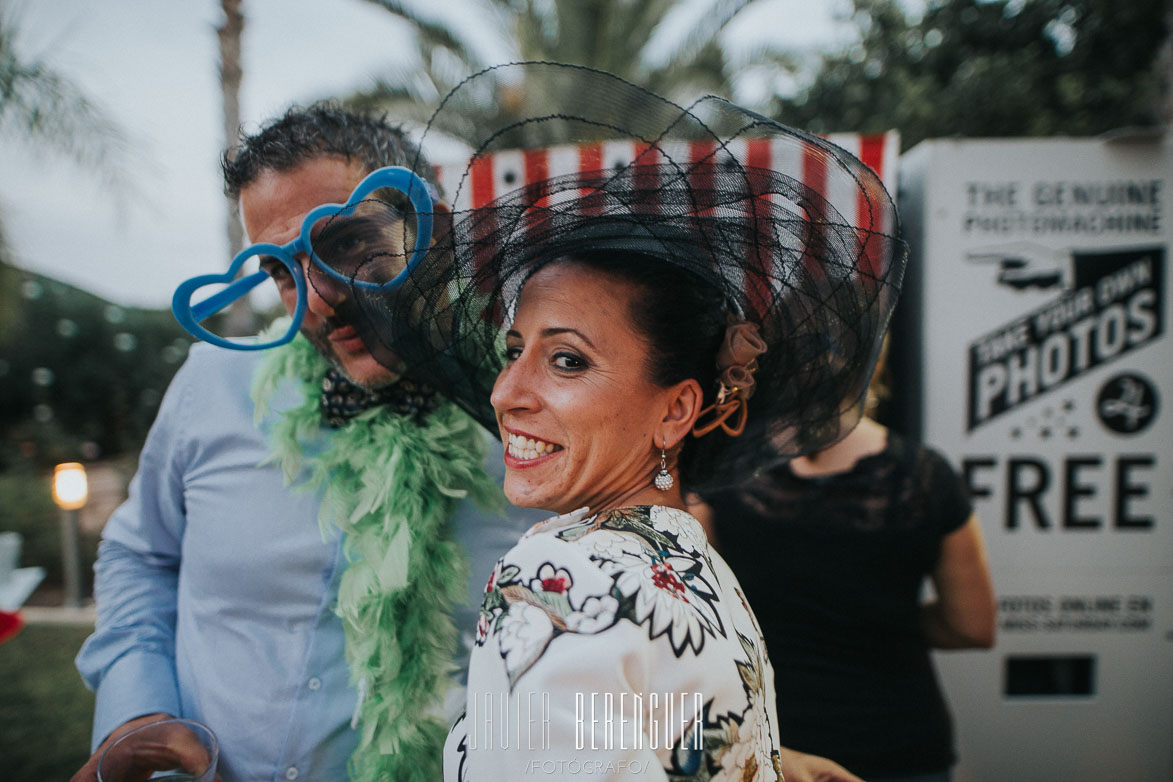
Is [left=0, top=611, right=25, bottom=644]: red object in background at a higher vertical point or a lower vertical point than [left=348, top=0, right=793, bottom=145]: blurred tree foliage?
lower

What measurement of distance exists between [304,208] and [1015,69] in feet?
29.7

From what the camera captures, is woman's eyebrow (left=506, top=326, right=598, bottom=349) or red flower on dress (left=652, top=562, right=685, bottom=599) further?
woman's eyebrow (left=506, top=326, right=598, bottom=349)

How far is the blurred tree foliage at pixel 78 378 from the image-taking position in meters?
7.30

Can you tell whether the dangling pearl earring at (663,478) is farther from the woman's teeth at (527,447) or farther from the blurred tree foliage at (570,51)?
the blurred tree foliage at (570,51)

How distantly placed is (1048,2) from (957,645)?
28.8 feet

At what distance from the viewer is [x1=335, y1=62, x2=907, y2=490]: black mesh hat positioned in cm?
94

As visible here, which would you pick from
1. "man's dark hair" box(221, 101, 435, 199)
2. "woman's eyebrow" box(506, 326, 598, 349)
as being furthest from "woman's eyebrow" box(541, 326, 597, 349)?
"man's dark hair" box(221, 101, 435, 199)

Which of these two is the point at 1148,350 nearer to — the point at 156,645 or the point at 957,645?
the point at 957,645

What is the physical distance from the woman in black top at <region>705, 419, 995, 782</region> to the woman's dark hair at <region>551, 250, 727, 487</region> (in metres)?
0.94

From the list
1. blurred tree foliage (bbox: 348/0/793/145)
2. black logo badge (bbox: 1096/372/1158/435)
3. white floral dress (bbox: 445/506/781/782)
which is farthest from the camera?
blurred tree foliage (bbox: 348/0/793/145)

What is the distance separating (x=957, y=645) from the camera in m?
2.11

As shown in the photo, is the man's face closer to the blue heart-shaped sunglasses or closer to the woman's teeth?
the blue heart-shaped sunglasses

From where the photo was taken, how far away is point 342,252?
4.08 ft

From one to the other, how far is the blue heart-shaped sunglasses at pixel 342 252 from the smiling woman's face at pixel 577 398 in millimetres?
281
